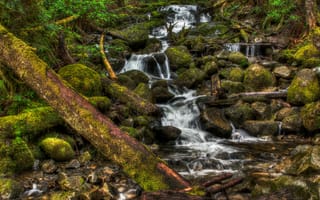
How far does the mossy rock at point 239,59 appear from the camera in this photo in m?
15.0

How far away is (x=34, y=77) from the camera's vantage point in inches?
203

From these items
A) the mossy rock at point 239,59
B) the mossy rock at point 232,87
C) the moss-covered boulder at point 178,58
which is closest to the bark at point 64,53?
the mossy rock at point 232,87

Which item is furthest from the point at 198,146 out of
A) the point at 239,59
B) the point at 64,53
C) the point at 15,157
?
the point at 239,59

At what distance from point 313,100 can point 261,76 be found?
264 centimetres

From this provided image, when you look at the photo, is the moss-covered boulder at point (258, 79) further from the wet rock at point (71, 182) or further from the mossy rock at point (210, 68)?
the wet rock at point (71, 182)

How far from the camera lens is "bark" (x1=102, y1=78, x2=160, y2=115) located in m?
9.93

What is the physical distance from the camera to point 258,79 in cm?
1287

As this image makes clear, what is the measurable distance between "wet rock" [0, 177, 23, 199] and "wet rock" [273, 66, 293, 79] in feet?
35.1

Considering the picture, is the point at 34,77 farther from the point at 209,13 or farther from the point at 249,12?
the point at 209,13

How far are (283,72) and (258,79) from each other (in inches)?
46.8

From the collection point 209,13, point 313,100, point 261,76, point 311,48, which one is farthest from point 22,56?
point 209,13

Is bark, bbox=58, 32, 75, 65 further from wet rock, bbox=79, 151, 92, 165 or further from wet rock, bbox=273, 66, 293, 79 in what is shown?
wet rock, bbox=273, 66, 293, 79

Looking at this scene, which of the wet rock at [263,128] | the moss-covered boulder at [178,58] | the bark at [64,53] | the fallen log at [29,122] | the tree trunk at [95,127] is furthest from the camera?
the moss-covered boulder at [178,58]

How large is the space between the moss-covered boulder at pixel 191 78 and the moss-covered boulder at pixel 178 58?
149 cm
